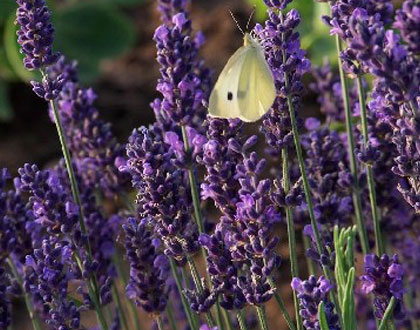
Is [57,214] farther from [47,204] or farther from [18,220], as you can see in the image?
[18,220]

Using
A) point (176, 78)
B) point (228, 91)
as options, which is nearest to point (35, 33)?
point (176, 78)

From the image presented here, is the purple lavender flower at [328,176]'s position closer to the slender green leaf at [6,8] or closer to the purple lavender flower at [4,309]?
the purple lavender flower at [4,309]

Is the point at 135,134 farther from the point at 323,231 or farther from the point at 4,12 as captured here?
the point at 4,12

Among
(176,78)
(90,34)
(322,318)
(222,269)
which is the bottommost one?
(322,318)

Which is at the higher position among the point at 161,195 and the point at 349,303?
the point at 161,195

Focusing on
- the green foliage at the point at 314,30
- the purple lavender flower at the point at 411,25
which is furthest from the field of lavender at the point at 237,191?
the green foliage at the point at 314,30

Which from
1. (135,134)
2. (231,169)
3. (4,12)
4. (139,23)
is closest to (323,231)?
(231,169)
